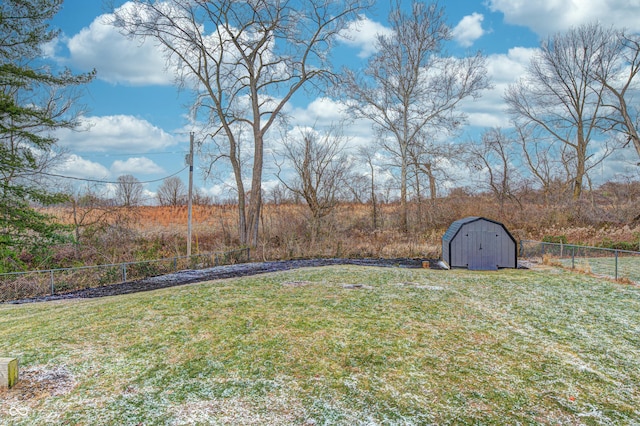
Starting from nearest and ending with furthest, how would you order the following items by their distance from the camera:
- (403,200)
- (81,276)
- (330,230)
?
1. (81,276)
2. (330,230)
3. (403,200)

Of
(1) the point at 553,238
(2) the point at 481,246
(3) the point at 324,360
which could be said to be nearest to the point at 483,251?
(2) the point at 481,246

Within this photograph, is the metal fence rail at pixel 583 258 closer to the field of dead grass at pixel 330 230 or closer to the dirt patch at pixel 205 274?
the field of dead grass at pixel 330 230

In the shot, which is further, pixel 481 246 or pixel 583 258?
pixel 583 258

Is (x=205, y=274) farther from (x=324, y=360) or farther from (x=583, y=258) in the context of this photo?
(x=583, y=258)

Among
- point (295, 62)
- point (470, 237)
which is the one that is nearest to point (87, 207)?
point (295, 62)

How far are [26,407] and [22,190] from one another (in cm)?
1259

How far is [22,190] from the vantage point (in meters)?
14.3

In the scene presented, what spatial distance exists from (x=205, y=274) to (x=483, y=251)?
9.67 meters

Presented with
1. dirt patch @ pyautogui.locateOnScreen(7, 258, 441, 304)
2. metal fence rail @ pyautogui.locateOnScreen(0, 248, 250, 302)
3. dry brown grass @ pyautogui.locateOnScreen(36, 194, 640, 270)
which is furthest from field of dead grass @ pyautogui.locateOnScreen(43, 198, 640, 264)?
metal fence rail @ pyautogui.locateOnScreen(0, 248, 250, 302)

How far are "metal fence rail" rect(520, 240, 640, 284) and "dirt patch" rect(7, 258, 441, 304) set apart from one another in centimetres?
424

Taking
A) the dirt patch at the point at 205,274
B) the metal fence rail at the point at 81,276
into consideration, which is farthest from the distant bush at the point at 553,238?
the metal fence rail at the point at 81,276

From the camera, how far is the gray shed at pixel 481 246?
48.9ft

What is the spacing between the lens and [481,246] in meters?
15.0

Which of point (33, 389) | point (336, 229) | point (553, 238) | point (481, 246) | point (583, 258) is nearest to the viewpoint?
point (33, 389)
